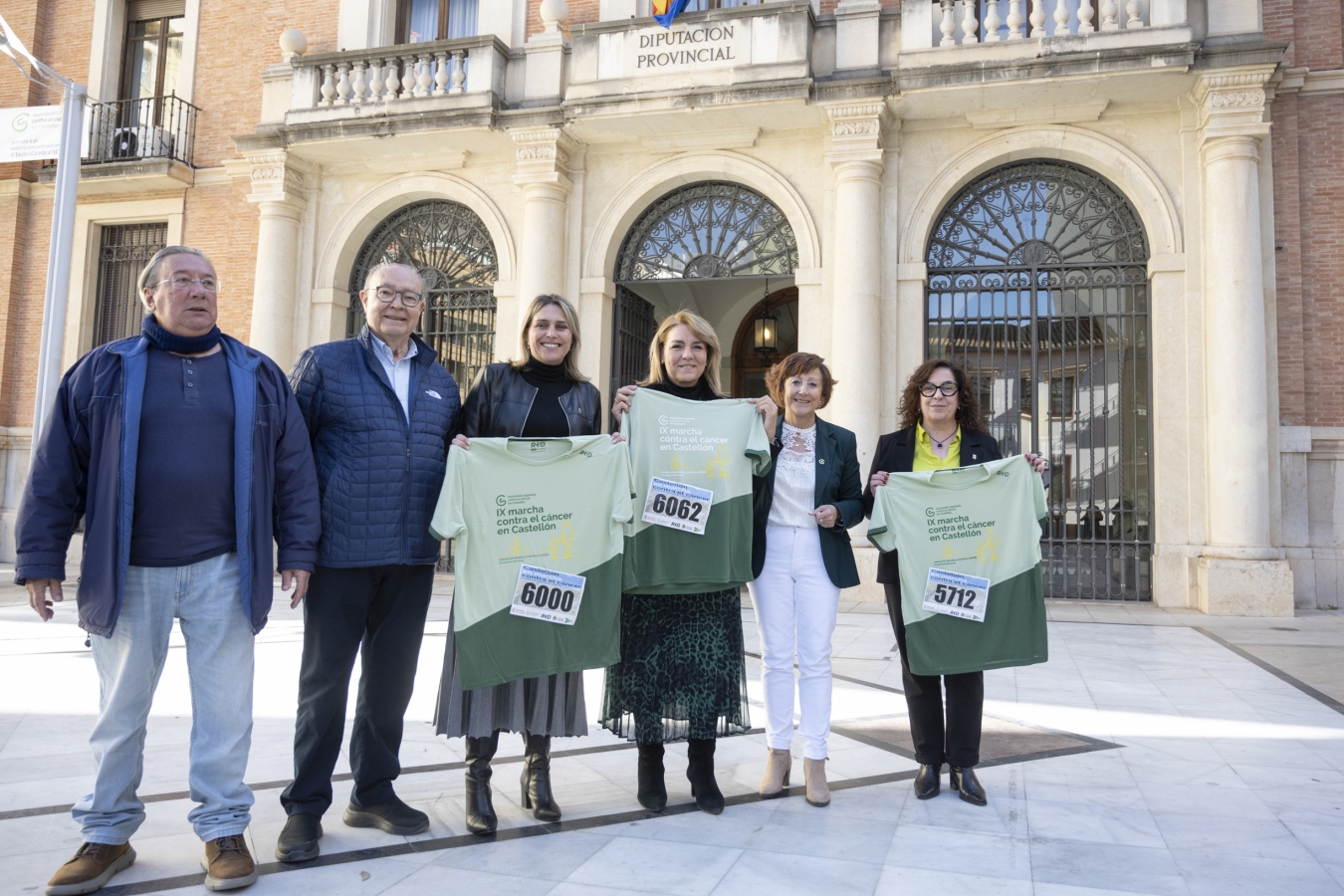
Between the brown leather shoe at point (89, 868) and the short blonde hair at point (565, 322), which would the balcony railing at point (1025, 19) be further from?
the brown leather shoe at point (89, 868)

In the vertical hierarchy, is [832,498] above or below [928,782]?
above

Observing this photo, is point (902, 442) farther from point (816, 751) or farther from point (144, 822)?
point (144, 822)

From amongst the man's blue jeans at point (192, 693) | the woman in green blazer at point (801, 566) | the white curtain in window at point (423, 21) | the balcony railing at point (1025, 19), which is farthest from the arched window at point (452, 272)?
the man's blue jeans at point (192, 693)

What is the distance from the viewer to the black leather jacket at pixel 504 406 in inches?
145

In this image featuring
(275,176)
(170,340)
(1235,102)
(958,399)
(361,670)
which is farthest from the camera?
(275,176)

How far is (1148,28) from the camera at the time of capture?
387 inches

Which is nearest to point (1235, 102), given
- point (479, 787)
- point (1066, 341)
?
point (1066, 341)

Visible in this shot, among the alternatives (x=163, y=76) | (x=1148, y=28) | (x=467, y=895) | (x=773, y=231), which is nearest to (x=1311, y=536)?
(x=1148, y=28)

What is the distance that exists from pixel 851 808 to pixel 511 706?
4.69ft

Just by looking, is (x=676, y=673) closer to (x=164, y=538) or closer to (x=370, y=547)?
(x=370, y=547)

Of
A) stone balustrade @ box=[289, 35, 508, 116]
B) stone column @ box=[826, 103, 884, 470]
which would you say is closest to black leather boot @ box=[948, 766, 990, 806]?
stone column @ box=[826, 103, 884, 470]

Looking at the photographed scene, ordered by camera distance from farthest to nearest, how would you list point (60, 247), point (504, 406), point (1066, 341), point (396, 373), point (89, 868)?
point (1066, 341)
point (60, 247)
point (504, 406)
point (396, 373)
point (89, 868)

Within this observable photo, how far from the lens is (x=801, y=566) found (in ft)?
12.5

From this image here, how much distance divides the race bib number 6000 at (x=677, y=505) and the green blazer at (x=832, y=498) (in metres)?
0.26
